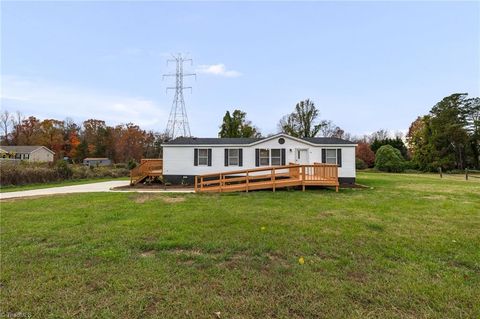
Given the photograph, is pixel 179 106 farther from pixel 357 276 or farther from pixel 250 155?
pixel 357 276

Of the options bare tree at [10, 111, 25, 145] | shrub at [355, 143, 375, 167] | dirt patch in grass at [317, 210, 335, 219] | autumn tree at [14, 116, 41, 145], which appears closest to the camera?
dirt patch in grass at [317, 210, 335, 219]

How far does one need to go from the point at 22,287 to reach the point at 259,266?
269 centimetres

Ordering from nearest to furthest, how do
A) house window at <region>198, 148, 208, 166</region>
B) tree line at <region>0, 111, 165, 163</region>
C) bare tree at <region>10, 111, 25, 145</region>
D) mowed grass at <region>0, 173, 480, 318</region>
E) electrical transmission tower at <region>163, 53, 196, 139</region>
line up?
mowed grass at <region>0, 173, 480, 318</region> → house window at <region>198, 148, 208, 166</region> → electrical transmission tower at <region>163, 53, 196, 139</region> → tree line at <region>0, 111, 165, 163</region> → bare tree at <region>10, 111, 25, 145</region>

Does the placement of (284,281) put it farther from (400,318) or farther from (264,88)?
(264,88)

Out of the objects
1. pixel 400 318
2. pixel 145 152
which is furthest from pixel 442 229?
pixel 145 152

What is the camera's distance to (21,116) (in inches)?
1914

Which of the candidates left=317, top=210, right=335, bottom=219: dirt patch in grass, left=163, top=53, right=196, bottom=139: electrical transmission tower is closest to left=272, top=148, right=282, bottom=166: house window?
left=317, top=210, right=335, bottom=219: dirt patch in grass

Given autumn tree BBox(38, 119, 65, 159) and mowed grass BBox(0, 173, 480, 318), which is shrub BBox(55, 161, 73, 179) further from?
autumn tree BBox(38, 119, 65, 159)

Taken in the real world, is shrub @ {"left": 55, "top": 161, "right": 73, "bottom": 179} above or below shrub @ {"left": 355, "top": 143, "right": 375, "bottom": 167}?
below

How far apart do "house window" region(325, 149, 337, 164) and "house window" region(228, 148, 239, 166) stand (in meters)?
5.50

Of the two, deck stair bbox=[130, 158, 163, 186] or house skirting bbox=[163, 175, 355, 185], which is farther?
deck stair bbox=[130, 158, 163, 186]

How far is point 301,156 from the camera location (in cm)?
1541

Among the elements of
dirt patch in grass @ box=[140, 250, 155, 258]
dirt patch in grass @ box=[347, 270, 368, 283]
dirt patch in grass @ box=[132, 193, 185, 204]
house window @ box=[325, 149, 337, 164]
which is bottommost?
dirt patch in grass @ box=[347, 270, 368, 283]

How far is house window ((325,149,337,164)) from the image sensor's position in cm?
1514
